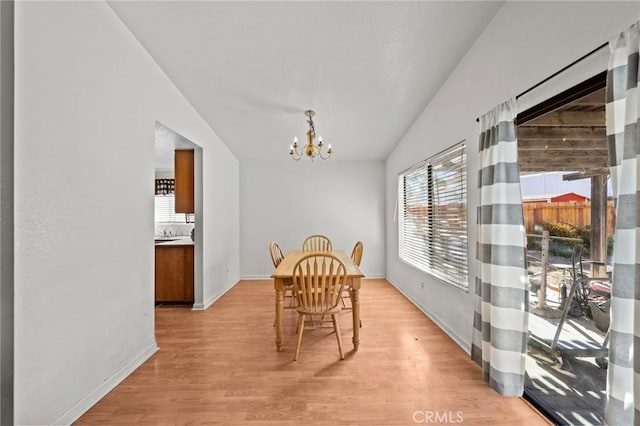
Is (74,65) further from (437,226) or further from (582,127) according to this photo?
(437,226)

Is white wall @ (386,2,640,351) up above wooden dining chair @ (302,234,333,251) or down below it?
above

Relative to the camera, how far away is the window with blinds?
8.46ft

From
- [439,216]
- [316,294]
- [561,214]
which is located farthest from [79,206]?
[439,216]

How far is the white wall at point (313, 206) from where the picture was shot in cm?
557

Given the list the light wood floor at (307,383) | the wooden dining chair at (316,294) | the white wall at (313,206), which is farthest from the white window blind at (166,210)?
the wooden dining chair at (316,294)

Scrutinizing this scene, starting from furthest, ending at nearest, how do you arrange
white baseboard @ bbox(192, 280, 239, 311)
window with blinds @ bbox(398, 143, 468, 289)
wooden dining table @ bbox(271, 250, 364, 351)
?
1. white baseboard @ bbox(192, 280, 239, 311)
2. window with blinds @ bbox(398, 143, 468, 289)
3. wooden dining table @ bbox(271, 250, 364, 351)

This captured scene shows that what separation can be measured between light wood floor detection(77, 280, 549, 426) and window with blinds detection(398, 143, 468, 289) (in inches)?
29.9

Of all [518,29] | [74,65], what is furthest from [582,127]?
[74,65]

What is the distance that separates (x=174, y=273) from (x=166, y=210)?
2840 mm

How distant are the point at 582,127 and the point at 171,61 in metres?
3.19

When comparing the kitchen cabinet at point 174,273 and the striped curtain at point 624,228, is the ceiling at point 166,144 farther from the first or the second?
the striped curtain at point 624,228

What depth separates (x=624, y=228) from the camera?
1.10 metres

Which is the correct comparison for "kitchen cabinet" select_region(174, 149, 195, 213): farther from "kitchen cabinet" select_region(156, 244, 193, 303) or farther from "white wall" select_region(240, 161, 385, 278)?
"white wall" select_region(240, 161, 385, 278)

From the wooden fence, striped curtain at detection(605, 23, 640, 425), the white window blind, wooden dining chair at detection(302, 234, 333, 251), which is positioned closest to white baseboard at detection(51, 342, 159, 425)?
wooden dining chair at detection(302, 234, 333, 251)
